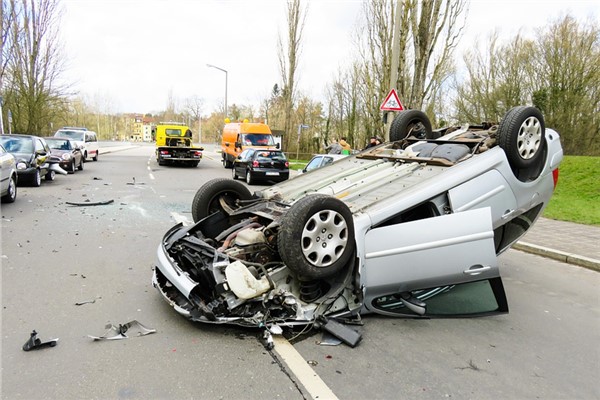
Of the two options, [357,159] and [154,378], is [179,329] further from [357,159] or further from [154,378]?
[357,159]

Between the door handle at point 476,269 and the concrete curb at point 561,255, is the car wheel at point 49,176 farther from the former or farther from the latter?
the door handle at point 476,269

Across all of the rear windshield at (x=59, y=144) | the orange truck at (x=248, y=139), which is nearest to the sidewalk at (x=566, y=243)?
the orange truck at (x=248, y=139)

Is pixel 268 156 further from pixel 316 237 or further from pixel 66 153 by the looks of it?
pixel 316 237

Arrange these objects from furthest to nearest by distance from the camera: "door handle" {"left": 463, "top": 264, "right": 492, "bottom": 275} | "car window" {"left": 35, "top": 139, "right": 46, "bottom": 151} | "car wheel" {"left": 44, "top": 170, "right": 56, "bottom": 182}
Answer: "car wheel" {"left": 44, "top": 170, "right": 56, "bottom": 182} < "car window" {"left": 35, "top": 139, "right": 46, "bottom": 151} < "door handle" {"left": 463, "top": 264, "right": 492, "bottom": 275}

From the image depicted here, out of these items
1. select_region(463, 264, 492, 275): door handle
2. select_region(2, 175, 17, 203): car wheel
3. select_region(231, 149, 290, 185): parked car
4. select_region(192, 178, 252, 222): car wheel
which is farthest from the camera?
select_region(231, 149, 290, 185): parked car

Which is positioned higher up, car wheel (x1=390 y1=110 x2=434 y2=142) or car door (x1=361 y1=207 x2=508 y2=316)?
car wheel (x1=390 y1=110 x2=434 y2=142)

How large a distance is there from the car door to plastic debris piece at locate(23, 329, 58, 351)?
252 centimetres

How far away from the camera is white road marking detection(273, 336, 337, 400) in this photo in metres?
2.77

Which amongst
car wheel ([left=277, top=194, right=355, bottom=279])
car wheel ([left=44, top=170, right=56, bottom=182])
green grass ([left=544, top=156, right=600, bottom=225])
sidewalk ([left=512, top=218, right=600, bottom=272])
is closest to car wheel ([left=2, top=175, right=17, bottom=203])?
car wheel ([left=44, top=170, right=56, bottom=182])

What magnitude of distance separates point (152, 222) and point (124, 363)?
556 cm

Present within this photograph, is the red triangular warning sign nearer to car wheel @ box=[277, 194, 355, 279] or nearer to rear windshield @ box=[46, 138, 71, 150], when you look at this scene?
car wheel @ box=[277, 194, 355, 279]

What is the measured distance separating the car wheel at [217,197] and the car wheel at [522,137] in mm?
2885

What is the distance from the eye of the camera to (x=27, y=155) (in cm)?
1216

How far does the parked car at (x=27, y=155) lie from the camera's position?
1200 cm
